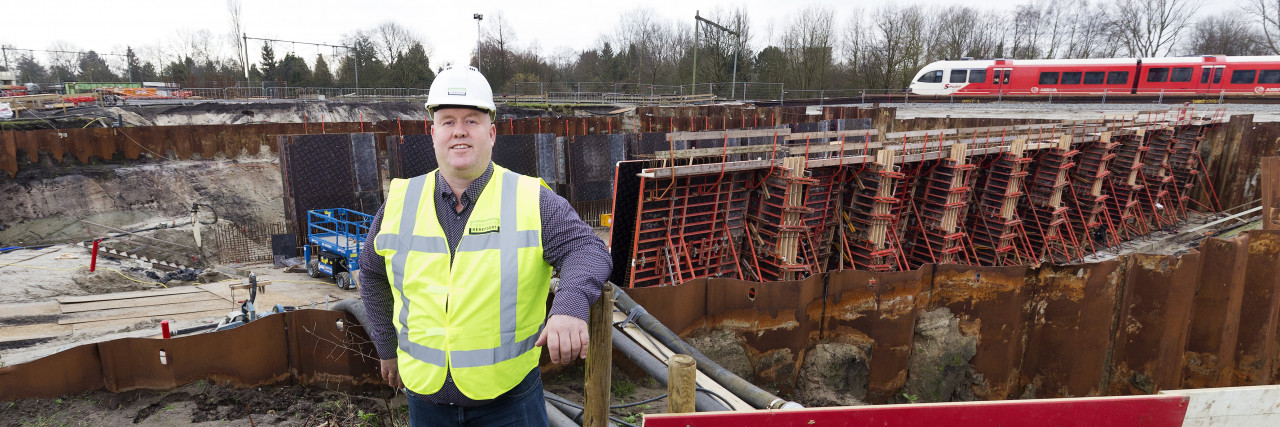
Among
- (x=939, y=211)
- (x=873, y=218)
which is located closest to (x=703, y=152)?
(x=873, y=218)

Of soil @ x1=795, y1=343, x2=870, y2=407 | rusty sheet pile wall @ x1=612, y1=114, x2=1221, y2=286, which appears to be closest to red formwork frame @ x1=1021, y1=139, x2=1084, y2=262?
rusty sheet pile wall @ x1=612, y1=114, x2=1221, y2=286

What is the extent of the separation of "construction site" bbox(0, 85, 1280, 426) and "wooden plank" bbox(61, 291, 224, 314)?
0.06 m

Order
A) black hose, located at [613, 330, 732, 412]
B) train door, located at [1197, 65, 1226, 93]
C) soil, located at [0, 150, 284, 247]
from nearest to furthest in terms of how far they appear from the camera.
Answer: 1. black hose, located at [613, 330, 732, 412]
2. soil, located at [0, 150, 284, 247]
3. train door, located at [1197, 65, 1226, 93]

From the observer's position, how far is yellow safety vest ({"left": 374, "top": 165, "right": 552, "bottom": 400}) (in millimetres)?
2348

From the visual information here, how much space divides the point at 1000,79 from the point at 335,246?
106ft

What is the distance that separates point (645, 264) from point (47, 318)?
900cm

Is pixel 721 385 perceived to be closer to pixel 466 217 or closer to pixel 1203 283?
pixel 466 217

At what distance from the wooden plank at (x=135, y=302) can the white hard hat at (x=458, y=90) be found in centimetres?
1039

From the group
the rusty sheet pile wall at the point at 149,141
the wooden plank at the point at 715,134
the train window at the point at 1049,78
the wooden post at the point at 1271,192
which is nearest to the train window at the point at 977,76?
the train window at the point at 1049,78

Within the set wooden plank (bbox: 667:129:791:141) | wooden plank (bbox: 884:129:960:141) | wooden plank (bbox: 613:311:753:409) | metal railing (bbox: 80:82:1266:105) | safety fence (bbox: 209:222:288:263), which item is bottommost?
safety fence (bbox: 209:222:288:263)

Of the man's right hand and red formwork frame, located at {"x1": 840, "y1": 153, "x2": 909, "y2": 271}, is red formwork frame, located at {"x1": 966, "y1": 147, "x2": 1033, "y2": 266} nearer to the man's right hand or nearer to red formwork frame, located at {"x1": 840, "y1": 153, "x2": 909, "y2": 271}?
red formwork frame, located at {"x1": 840, "y1": 153, "x2": 909, "y2": 271}

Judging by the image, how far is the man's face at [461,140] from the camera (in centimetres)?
243

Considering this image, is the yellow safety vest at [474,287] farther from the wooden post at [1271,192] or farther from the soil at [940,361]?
the wooden post at [1271,192]

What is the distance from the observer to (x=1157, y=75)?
29234mm
